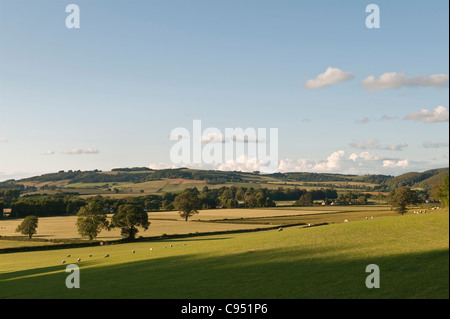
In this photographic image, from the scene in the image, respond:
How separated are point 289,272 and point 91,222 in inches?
2610

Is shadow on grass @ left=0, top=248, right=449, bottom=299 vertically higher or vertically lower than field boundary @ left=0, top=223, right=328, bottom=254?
higher

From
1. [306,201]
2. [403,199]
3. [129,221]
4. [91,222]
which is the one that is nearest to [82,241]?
[91,222]

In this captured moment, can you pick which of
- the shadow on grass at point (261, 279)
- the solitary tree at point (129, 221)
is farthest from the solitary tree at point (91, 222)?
→ the shadow on grass at point (261, 279)

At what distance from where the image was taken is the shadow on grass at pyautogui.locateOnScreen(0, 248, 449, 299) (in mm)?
21875

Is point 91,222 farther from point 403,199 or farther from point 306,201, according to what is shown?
point 306,201

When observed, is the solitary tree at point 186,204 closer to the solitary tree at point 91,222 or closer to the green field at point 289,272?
the solitary tree at point 91,222

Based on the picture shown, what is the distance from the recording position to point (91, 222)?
8412 cm

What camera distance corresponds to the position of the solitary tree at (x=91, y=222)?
83.4 meters

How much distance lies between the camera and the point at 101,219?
280 feet

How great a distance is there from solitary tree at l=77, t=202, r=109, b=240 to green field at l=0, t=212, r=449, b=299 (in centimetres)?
3897

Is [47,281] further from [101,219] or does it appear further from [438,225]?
[101,219]

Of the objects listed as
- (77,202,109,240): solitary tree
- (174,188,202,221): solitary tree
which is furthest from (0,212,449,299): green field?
(174,188,202,221): solitary tree

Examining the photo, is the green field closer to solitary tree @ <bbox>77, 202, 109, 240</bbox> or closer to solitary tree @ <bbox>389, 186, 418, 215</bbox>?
solitary tree @ <bbox>77, 202, 109, 240</bbox>

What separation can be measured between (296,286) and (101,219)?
6974cm
